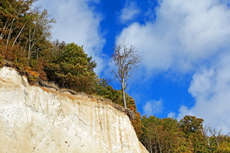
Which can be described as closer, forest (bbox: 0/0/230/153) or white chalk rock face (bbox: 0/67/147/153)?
white chalk rock face (bbox: 0/67/147/153)

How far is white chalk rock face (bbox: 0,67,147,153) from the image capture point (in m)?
12.2

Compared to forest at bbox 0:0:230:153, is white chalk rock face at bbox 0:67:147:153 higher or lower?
lower

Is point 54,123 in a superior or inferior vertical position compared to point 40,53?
inferior

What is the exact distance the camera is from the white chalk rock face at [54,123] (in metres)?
12.2

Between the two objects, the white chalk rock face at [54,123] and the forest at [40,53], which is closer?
the white chalk rock face at [54,123]

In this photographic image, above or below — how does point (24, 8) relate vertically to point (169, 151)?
above

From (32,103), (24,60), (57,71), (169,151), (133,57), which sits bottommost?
(169,151)

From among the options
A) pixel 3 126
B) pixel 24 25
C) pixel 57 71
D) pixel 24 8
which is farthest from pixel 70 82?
pixel 3 126

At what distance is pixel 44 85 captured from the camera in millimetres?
16125

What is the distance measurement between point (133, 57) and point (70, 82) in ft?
32.8

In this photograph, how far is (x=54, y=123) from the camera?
14.3 m

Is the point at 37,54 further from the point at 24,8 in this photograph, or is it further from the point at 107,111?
the point at 107,111

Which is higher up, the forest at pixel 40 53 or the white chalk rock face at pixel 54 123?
the forest at pixel 40 53

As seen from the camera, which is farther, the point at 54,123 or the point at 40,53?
the point at 40,53
